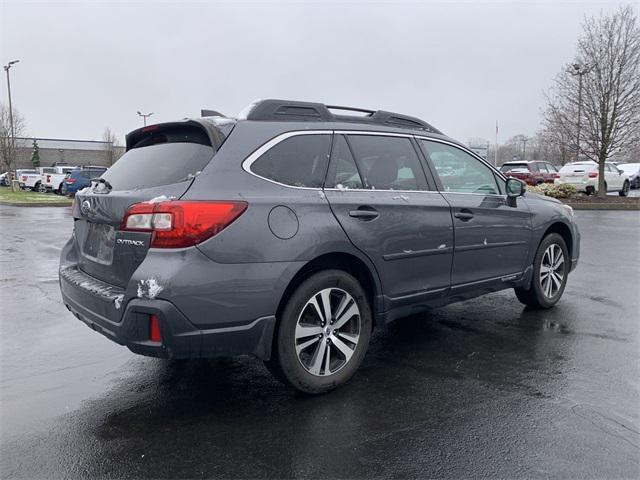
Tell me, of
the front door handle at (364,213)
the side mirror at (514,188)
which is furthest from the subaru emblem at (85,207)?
the side mirror at (514,188)

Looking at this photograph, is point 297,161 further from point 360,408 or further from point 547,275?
point 547,275

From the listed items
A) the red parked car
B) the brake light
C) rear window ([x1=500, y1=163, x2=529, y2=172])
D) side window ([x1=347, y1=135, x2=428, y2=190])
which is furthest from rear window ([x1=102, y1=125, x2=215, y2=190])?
rear window ([x1=500, y1=163, x2=529, y2=172])

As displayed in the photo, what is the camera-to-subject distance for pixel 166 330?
2826 millimetres

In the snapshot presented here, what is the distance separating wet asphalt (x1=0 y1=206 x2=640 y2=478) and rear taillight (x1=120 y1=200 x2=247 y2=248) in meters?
1.09

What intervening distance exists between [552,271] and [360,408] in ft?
10.6

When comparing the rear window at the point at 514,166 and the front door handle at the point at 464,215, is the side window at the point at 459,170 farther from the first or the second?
the rear window at the point at 514,166

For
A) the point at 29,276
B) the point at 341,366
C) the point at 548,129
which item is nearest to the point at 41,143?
the point at 548,129

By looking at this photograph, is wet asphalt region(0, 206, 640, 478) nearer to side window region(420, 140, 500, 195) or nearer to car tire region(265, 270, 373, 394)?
car tire region(265, 270, 373, 394)

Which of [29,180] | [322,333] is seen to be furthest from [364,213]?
[29,180]

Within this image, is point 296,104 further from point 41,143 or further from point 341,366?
point 41,143

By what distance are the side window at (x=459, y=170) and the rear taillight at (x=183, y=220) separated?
2.04m

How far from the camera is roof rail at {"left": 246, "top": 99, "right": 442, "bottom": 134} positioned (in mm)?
3514

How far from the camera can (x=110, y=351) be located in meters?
4.25

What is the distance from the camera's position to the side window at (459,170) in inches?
171
